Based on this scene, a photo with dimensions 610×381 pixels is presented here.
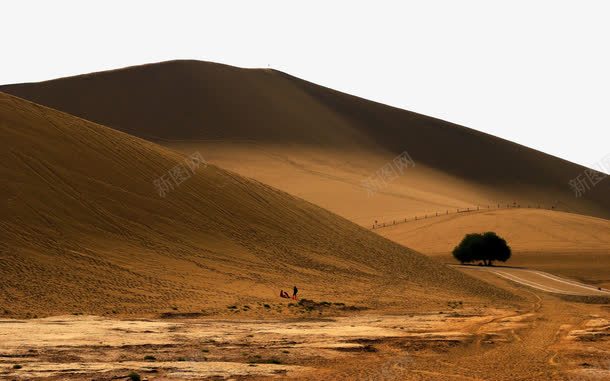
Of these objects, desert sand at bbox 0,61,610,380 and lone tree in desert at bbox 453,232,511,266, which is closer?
desert sand at bbox 0,61,610,380

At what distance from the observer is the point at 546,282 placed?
4134 cm

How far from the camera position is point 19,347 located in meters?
15.1

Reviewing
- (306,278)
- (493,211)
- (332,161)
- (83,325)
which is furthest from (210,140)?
(83,325)

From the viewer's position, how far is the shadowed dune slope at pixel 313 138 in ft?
272

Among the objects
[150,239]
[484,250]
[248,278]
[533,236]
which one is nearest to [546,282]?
[484,250]

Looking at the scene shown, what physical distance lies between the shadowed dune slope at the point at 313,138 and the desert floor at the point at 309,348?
49372 mm

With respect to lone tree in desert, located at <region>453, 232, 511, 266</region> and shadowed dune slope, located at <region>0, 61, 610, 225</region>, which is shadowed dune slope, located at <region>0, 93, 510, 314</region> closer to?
lone tree in desert, located at <region>453, 232, 511, 266</region>

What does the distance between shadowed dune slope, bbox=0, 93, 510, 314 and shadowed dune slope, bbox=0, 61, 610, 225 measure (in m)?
33.0

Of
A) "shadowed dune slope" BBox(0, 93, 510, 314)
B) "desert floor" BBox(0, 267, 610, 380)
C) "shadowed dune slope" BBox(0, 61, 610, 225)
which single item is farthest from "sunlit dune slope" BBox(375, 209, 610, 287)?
"desert floor" BBox(0, 267, 610, 380)

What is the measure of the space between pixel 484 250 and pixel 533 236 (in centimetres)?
1294

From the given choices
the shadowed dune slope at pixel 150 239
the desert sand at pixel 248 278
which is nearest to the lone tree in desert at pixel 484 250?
the desert sand at pixel 248 278

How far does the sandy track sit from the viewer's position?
3803 cm

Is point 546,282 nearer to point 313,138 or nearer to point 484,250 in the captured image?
point 484,250

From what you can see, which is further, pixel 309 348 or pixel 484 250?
pixel 484 250
